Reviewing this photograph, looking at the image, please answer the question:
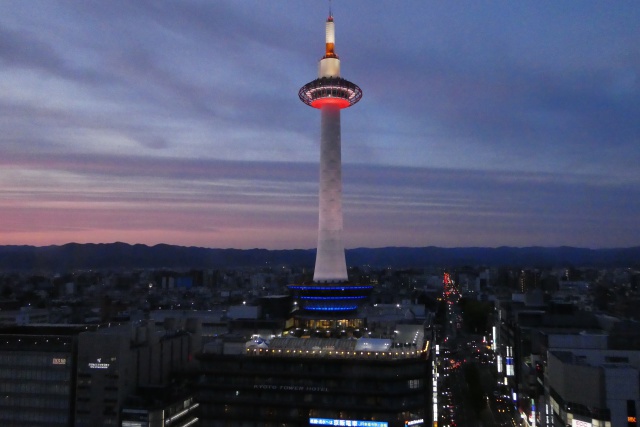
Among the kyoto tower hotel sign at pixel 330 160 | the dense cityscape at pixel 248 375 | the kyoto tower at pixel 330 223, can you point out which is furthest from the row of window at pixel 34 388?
the kyoto tower hotel sign at pixel 330 160

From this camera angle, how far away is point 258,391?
4628 centimetres

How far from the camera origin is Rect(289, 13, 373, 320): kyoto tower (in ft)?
207

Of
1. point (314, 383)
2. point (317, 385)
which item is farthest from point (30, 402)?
point (317, 385)

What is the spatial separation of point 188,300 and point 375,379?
378 ft

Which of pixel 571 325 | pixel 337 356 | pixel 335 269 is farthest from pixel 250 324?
pixel 571 325

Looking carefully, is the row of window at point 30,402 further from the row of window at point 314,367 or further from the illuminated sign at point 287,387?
the illuminated sign at point 287,387

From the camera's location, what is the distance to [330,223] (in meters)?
66.8

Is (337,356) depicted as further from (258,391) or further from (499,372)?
(499,372)

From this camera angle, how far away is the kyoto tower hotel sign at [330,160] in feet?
216

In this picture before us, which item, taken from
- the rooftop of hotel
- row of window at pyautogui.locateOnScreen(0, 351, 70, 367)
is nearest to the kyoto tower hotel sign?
the rooftop of hotel

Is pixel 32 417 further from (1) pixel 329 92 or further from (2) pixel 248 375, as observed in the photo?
(1) pixel 329 92

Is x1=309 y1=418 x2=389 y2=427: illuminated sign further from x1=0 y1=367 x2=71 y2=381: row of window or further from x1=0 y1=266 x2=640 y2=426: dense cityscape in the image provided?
x1=0 y1=367 x2=71 y2=381: row of window

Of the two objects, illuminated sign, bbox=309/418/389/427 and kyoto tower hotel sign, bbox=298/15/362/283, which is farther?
kyoto tower hotel sign, bbox=298/15/362/283

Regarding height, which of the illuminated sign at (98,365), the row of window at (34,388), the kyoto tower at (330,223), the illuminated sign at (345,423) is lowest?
the illuminated sign at (345,423)
